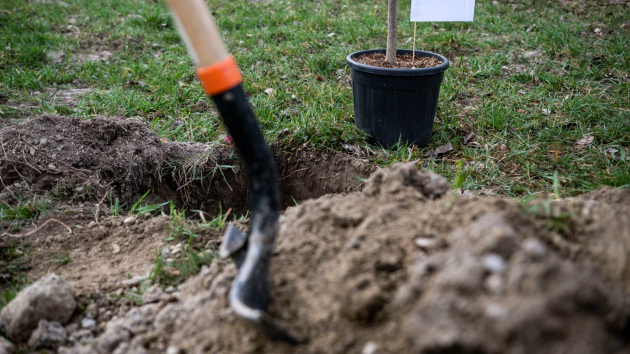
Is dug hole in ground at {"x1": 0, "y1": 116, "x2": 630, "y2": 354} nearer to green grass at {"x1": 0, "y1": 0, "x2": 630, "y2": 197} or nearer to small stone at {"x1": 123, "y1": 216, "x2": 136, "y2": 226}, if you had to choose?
small stone at {"x1": 123, "y1": 216, "x2": 136, "y2": 226}

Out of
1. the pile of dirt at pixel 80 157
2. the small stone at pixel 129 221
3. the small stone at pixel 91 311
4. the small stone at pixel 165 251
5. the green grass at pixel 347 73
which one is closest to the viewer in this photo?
the small stone at pixel 91 311

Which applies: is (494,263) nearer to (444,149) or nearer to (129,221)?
(129,221)

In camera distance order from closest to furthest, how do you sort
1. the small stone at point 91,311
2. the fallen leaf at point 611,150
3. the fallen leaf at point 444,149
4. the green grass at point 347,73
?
the small stone at point 91,311 < the fallen leaf at point 611,150 < the green grass at point 347,73 < the fallen leaf at point 444,149

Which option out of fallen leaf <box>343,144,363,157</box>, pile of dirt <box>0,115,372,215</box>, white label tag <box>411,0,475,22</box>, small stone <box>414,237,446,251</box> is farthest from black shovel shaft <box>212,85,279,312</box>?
white label tag <box>411,0,475,22</box>

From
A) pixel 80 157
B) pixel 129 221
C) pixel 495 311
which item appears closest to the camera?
pixel 495 311

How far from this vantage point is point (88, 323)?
1.49 meters

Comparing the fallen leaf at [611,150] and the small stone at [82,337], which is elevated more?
the fallen leaf at [611,150]

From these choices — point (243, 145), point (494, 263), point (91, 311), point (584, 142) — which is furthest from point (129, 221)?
point (584, 142)

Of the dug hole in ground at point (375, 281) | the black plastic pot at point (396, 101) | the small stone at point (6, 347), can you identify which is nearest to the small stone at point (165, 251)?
the dug hole in ground at point (375, 281)

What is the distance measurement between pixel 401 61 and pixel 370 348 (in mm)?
2543

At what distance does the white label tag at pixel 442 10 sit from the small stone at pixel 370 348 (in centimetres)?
247

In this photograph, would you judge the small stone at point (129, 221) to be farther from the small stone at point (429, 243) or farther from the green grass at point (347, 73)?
the small stone at point (429, 243)

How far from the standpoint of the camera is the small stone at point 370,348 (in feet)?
3.35

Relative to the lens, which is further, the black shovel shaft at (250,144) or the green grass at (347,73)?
the green grass at (347,73)
